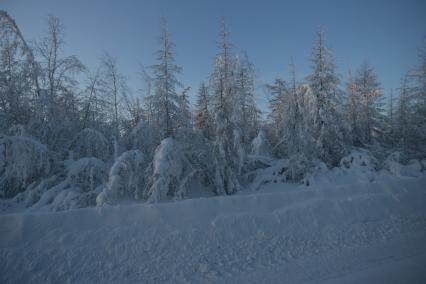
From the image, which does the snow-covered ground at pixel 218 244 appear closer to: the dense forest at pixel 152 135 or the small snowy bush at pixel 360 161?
the dense forest at pixel 152 135

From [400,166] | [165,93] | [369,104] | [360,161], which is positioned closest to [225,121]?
[165,93]

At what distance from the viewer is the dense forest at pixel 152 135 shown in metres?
8.91

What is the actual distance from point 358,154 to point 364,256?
11.2 metres

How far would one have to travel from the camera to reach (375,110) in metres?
20.6

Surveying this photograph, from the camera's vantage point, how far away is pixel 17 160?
768 centimetres

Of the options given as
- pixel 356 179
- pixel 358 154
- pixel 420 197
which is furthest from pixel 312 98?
pixel 420 197

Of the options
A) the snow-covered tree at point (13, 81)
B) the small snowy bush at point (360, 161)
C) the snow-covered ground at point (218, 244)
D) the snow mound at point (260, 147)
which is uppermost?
the snow-covered tree at point (13, 81)

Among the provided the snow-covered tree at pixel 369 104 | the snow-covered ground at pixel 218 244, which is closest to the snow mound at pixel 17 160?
the snow-covered ground at pixel 218 244

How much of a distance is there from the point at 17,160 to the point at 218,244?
7.83 meters

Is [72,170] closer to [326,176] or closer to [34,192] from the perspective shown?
[34,192]

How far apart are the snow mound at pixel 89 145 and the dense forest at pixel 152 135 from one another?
0.05 m

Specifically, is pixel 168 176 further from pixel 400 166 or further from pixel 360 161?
pixel 400 166

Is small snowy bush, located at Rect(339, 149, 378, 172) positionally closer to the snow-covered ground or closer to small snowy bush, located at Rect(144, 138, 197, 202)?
the snow-covered ground

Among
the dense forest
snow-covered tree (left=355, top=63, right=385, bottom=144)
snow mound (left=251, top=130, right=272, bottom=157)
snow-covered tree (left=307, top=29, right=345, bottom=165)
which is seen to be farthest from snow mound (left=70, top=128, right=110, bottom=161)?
snow-covered tree (left=355, top=63, right=385, bottom=144)
